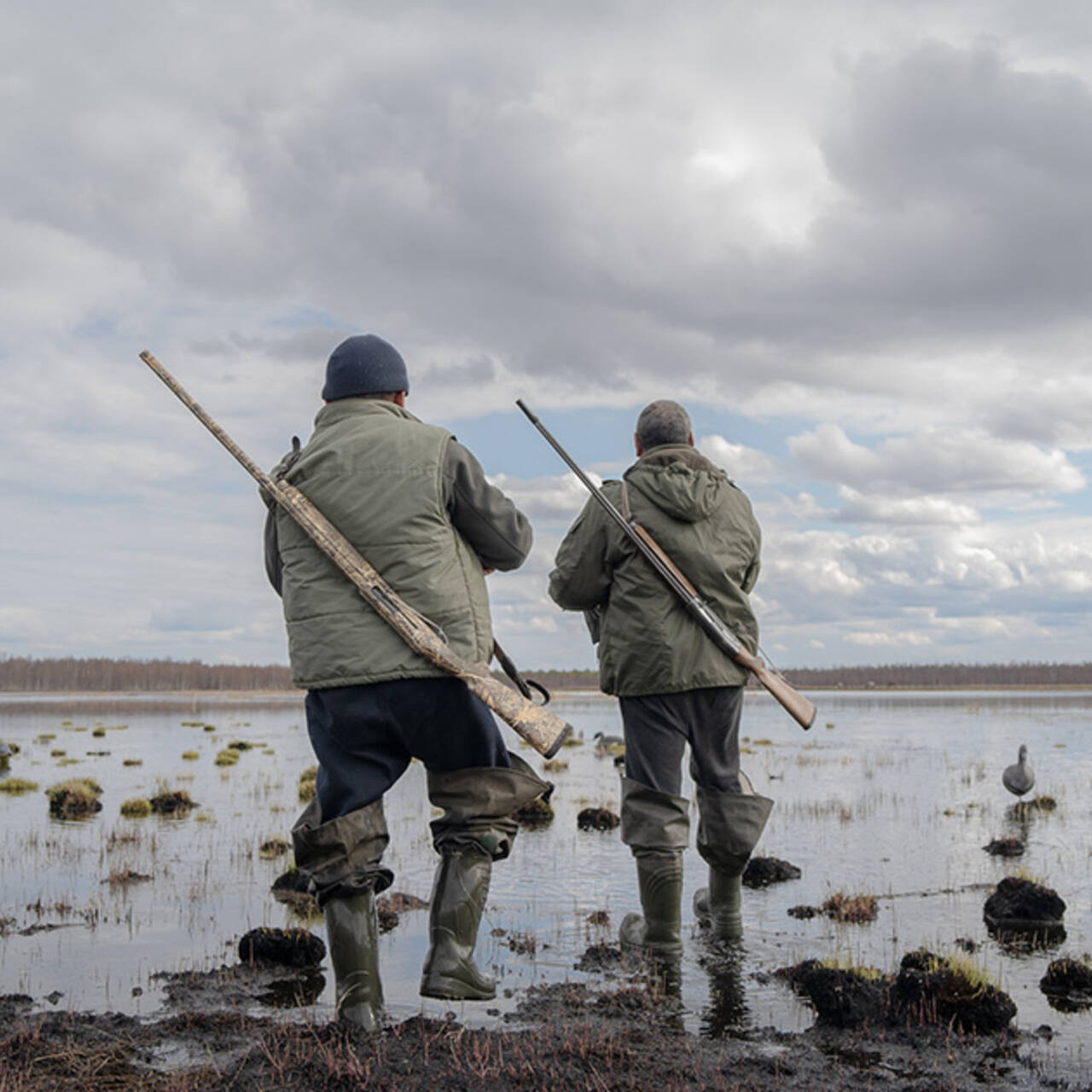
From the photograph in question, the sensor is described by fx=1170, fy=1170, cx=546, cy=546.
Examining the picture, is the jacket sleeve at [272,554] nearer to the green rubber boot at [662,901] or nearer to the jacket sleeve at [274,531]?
the jacket sleeve at [274,531]

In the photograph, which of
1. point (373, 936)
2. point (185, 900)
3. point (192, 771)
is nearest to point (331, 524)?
point (373, 936)

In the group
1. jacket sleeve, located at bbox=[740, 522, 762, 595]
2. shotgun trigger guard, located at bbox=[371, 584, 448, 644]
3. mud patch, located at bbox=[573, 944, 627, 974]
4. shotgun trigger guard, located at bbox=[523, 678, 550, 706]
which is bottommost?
mud patch, located at bbox=[573, 944, 627, 974]

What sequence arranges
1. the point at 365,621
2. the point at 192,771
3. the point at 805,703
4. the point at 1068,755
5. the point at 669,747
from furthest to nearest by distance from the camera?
1. the point at 1068,755
2. the point at 192,771
3. the point at 805,703
4. the point at 669,747
5. the point at 365,621

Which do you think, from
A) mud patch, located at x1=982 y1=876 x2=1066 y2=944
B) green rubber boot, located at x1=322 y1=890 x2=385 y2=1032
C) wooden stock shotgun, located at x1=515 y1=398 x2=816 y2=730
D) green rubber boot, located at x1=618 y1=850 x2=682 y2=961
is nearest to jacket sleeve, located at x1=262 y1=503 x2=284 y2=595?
green rubber boot, located at x1=322 y1=890 x2=385 y2=1032

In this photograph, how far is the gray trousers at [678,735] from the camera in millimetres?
6418

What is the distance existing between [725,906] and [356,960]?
2905mm

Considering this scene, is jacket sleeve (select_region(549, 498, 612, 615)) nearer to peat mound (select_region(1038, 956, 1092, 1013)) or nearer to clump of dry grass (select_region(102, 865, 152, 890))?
peat mound (select_region(1038, 956, 1092, 1013))

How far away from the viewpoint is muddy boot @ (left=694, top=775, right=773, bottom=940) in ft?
21.5

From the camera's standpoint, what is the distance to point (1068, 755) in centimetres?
2434

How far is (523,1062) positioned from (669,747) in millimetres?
2523

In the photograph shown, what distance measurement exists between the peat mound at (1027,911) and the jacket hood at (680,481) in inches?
130

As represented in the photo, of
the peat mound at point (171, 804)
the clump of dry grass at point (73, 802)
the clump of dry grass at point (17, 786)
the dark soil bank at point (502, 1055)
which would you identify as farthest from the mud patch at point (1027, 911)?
the clump of dry grass at point (17, 786)

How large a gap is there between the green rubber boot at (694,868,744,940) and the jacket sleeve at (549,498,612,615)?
1.80m

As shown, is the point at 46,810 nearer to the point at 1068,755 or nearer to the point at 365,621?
the point at 365,621
